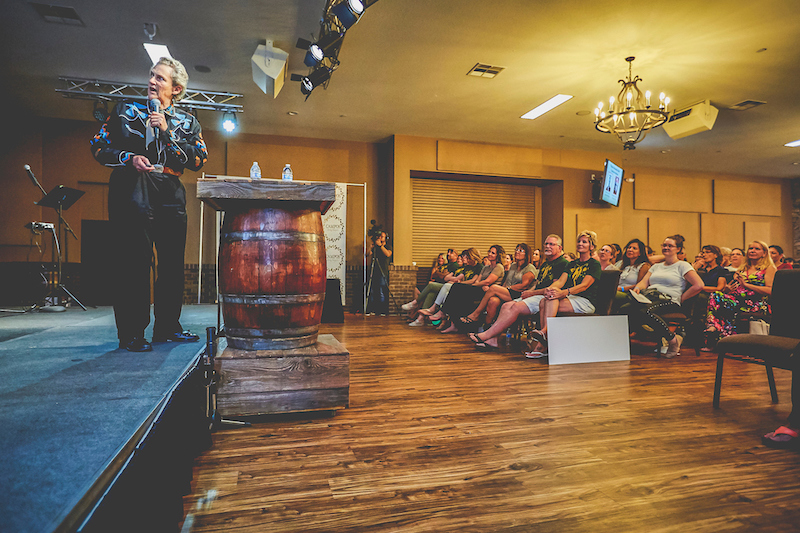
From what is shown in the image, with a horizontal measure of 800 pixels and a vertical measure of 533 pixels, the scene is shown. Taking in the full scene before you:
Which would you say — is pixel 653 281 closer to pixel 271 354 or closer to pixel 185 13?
pixel 271 354

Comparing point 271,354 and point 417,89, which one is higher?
point 417,89

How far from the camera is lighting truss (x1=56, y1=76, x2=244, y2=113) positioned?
18.2ft

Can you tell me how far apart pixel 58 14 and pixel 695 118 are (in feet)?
24.7

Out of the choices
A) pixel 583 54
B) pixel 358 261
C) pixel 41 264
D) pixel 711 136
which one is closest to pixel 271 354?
pixel 583 54

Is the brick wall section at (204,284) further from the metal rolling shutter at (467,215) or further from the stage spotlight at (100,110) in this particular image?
the metal rolling shutter at (467,215)

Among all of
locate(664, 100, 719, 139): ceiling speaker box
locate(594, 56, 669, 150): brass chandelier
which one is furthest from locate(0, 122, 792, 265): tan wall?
locate(594, 56, 669, 150): brass chandelier

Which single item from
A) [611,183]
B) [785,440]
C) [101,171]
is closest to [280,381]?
[785,440]

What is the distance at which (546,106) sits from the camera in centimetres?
637

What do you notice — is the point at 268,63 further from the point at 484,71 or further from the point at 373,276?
the point at 373,276

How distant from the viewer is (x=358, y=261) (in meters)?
8.10

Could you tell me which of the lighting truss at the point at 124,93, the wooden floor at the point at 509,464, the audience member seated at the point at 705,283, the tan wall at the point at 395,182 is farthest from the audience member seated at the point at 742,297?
the lighting truss at the point at 124,93

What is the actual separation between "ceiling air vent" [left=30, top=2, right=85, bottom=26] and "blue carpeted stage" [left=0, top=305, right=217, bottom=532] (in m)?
3.44

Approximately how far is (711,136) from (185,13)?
8015mm

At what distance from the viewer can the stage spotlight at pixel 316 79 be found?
179 inches
